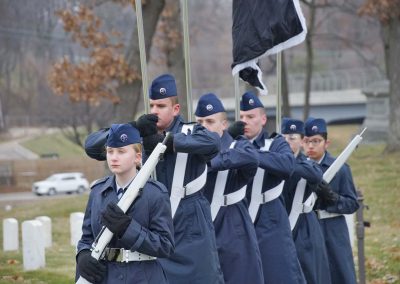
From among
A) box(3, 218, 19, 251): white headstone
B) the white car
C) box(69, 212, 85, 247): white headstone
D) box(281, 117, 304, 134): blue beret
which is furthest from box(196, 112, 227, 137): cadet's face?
the white car

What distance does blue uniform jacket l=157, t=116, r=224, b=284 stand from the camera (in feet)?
24.2

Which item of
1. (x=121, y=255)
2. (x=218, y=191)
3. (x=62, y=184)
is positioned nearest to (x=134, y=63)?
(x=218, y=191)

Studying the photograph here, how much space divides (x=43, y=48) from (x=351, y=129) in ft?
70.6

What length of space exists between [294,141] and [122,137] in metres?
3.88

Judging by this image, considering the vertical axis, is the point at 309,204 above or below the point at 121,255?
below

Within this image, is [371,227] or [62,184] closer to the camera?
[371,227]

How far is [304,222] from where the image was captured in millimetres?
10031

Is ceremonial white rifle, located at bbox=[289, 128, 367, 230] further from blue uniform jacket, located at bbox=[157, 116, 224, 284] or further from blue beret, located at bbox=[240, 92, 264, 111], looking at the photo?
blue uniform jacket, located at bbox=[157, 116, 224, 284]

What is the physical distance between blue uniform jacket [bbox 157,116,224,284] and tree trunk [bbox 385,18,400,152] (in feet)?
68.2

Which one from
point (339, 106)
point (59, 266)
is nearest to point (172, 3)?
point (59, 266)

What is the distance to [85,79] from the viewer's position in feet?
61.4

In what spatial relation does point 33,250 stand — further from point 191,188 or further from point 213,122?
point 191,188

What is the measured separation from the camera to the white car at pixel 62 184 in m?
47.7

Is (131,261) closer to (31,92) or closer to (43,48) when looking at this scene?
(43,48)
